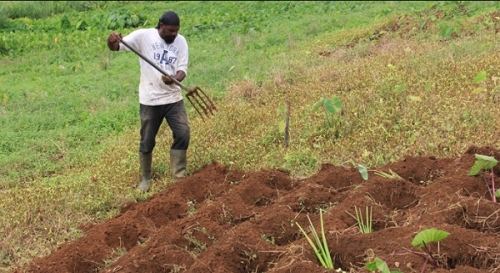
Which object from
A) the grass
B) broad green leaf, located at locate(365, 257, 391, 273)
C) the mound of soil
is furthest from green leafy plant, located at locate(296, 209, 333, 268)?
the grass

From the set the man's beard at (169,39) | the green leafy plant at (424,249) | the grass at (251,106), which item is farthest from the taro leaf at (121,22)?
the green leafy plant at (424,249)

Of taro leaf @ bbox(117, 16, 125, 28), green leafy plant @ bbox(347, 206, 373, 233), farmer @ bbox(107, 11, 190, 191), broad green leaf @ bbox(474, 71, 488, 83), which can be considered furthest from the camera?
taro leaf @ bbox(117, 16, 125, 28)

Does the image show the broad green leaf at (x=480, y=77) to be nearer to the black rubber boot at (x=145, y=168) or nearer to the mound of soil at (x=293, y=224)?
the mound of soil at (x=293, y=224)

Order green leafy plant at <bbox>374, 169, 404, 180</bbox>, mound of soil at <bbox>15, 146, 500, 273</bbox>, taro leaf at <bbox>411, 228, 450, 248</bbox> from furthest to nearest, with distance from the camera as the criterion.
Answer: green leafy plant at <bbox>374, 169, 404, 180</bbox> < mound of soil at <bbox>15, 146, 500, 273</bbox> < taro leaf at <bbox>411, 228, 450, 248</bbox>

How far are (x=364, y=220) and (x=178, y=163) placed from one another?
2.54 m

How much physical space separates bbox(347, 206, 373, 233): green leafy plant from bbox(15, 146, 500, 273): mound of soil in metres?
0.05

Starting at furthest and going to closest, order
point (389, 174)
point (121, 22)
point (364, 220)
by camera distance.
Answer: point (121, 22) → point (389, 174) → point (364, 220)

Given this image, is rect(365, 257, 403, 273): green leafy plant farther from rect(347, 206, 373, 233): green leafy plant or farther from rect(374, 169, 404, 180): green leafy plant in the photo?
rect(374, 169, 404, 180): green leafy plant

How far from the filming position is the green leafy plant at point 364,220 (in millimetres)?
4652

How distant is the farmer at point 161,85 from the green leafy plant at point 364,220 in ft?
7.97

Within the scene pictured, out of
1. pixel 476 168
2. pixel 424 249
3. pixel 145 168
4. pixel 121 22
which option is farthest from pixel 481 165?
pixel 121 22

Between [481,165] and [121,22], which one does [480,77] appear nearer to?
[481,165]

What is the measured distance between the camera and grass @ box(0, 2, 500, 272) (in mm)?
6539

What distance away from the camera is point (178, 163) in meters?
6.83
